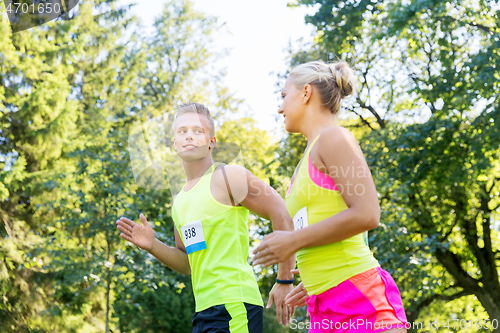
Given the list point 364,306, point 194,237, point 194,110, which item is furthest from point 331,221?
point 194,110

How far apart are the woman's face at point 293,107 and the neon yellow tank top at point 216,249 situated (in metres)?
0.73

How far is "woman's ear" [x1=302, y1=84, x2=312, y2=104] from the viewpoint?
1945 mm

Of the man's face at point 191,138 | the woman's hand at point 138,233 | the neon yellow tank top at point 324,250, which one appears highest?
the man's face at point 191,138

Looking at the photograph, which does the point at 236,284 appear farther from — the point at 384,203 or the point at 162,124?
the point at 384,203

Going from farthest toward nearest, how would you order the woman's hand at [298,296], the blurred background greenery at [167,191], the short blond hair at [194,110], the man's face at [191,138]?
the blurred background greenery at [167,191] → the short blond hair at [194,110] → the man's face at [191,138] → the woman's hand at [298,296]

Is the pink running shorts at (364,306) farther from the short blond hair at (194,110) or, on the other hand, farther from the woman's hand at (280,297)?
the short blond hair at (194,110)

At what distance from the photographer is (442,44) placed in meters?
10.7

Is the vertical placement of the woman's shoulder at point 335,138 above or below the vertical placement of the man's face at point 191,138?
below

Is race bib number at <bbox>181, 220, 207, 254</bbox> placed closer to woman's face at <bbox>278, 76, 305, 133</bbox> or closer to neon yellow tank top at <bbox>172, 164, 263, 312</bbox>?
neon yellow tank top at <bbox>172, 164, 263, 312</bbox>

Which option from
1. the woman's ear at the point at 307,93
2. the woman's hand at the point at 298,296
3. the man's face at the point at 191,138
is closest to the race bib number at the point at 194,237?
the man's face at the point at 191,138

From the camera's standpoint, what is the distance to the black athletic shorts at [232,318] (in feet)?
7.61

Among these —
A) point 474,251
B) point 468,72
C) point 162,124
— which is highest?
point 468,72

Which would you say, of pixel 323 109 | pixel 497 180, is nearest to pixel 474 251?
pixel 497 180

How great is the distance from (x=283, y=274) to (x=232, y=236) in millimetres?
363
